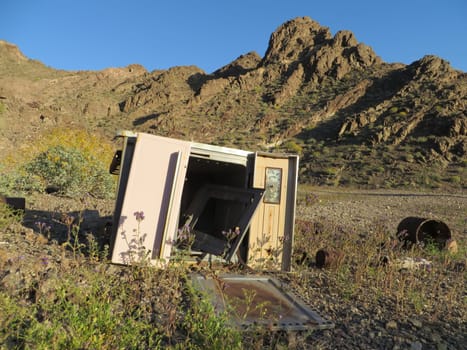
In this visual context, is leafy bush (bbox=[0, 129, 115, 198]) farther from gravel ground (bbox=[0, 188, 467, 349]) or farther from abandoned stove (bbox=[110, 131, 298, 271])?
abandoned stove (bbox=[110, 131, 298, 271])

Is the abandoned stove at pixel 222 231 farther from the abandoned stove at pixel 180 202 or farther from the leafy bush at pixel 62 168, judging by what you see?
the leafy bush at pixel 62 168

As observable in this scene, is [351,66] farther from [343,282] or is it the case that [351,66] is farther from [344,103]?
[343,282]

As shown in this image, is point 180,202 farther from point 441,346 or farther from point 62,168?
point 62,168

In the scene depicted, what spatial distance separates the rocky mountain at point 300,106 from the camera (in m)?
23.6

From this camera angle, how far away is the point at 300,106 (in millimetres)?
42031

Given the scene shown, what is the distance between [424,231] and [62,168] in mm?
10562

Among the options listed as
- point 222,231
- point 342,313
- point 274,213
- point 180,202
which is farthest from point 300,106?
point 342,313

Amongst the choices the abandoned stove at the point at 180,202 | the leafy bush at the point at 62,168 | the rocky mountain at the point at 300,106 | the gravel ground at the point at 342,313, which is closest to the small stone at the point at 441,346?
the gravel ground at the point at 342,313

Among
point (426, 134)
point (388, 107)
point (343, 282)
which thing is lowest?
point (343, 282)

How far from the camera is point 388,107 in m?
34.3

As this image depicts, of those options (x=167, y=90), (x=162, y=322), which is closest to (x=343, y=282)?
(x=162, y=322)

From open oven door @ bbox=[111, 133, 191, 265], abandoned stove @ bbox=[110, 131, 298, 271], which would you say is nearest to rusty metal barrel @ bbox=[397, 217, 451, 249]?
abandoned stove @ bbox=[110, 131, 298, 271]

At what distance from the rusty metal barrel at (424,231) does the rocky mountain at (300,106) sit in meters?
13.9

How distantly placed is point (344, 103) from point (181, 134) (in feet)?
62.3
